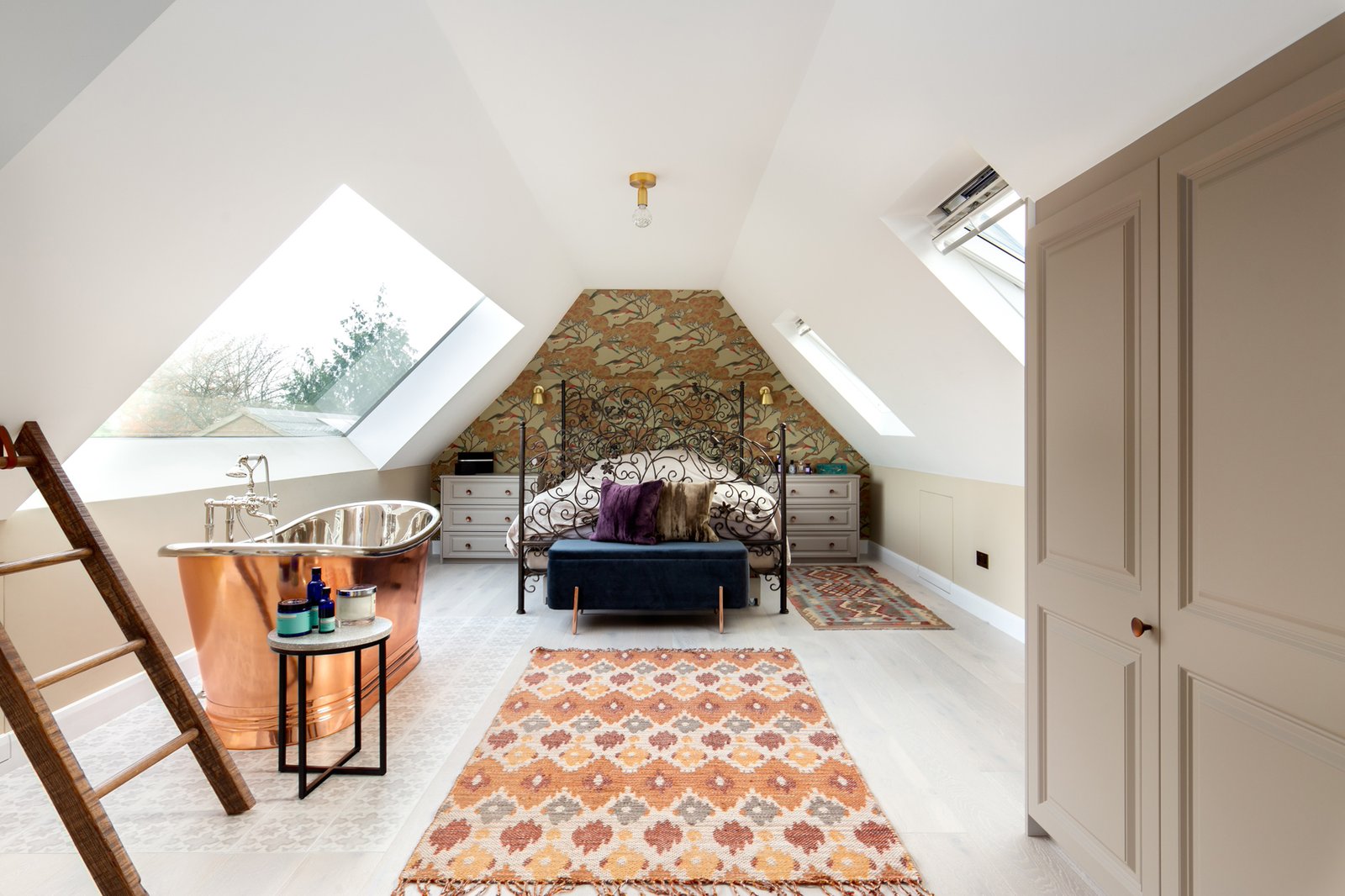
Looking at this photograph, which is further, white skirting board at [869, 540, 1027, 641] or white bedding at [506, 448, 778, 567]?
white bedding at [506, 448, 778, 567]

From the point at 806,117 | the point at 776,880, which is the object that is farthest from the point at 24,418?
the point at 806,117

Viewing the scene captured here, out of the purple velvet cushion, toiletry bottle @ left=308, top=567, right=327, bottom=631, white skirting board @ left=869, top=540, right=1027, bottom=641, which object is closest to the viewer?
toiletry bottle @ left=308, top=567, right=327, bottom=631

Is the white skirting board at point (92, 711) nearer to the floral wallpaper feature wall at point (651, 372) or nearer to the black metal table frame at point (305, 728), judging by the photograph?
the black metal table frame at point (305, 728)

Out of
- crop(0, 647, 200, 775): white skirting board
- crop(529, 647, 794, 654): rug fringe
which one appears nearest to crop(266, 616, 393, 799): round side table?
crop(0, 647, 200, 775): white skirting board

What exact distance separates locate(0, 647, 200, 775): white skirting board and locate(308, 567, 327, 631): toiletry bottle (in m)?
0.92

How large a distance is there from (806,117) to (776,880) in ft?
8.41

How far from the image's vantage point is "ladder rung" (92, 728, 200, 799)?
5.51 feet

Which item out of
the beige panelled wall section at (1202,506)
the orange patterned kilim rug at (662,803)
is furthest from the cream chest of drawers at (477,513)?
the beige panelled wall section at (1202,506)

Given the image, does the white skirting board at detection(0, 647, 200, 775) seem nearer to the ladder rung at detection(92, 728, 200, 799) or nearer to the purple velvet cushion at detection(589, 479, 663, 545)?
the ladder rung at detection(92, 728, 200, 799)

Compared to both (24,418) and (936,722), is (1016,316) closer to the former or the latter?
(936,722)

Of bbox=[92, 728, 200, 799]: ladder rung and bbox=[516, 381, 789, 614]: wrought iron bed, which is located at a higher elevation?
bbox=[516, 381, 789, 614]: wrought iron bed

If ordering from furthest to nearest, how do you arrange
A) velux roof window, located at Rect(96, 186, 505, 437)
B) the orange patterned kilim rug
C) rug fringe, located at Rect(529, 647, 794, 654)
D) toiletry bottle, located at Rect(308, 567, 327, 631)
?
rug fringe, located at Rect(529, 647, 794, 654)
velux roof window, located at Rect(96, 186, 505, 437)
toiletry bottle, located at Rect(308, 567, 327, 631)
the orange patterned kilim rug

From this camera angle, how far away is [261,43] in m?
1.66

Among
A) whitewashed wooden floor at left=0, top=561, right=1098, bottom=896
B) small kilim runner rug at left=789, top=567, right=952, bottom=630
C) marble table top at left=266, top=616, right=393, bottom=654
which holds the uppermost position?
marble table top at left=266, top=616, right=393, bottom=654
